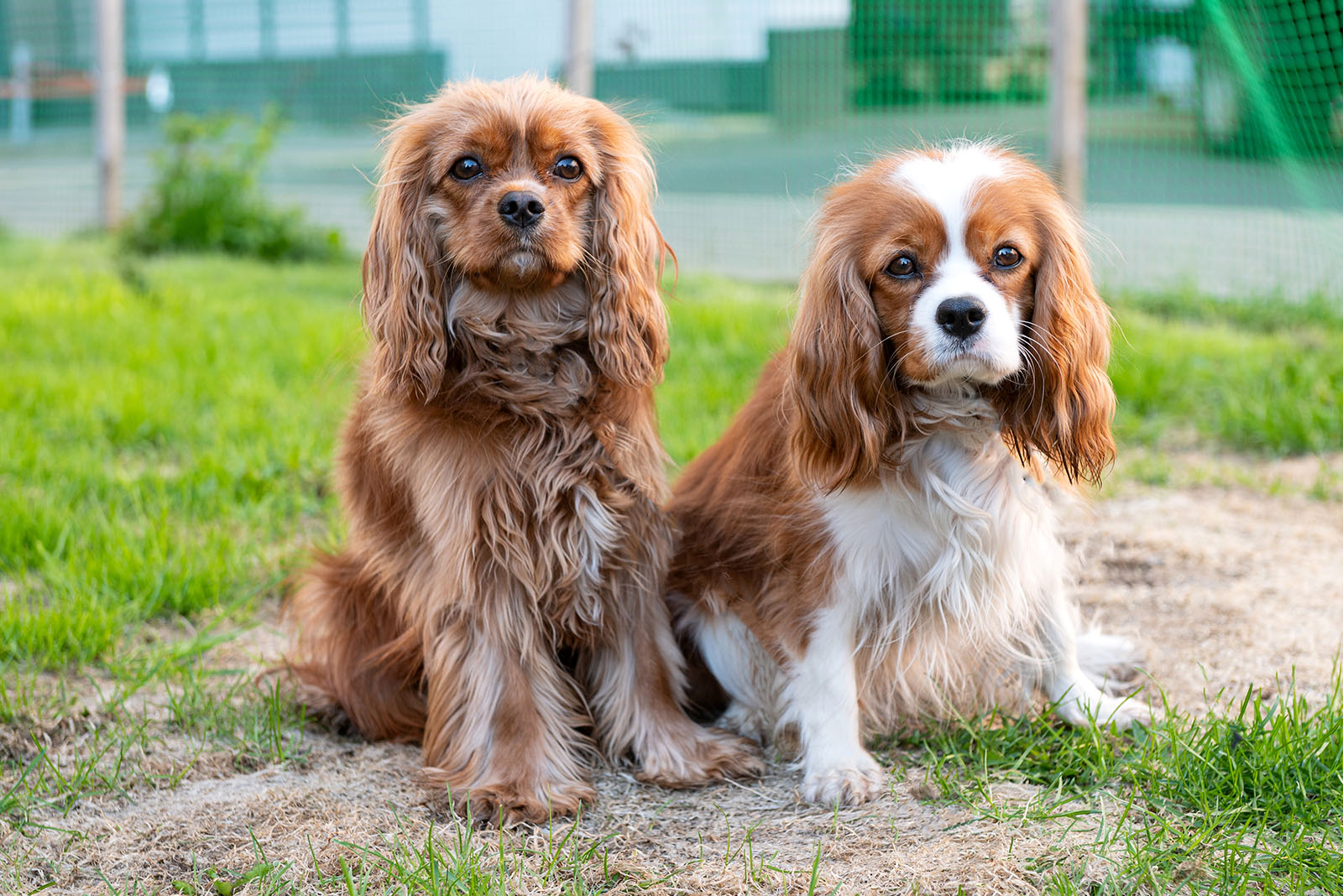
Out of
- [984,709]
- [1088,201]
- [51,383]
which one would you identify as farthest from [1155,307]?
[51,383]

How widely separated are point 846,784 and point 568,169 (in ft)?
5.25

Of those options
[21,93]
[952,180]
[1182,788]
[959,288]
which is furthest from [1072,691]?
[21,93]

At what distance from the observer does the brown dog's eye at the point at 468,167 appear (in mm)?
2910

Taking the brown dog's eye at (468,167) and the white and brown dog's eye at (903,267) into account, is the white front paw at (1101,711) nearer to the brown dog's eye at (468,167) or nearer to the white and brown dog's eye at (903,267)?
the white and brown dog's eye at (903,267)

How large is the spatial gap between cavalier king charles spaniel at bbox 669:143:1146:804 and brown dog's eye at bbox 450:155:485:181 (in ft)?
2.69

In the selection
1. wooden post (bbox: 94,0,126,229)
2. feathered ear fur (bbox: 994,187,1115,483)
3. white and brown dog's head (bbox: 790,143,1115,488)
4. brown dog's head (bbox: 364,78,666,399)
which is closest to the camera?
white and brown dog's head (bbox: 790,143,1115,488)

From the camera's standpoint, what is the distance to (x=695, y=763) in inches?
121

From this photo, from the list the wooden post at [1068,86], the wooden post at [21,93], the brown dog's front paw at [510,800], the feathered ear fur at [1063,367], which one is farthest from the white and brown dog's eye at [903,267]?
the wooden post at [21,93]

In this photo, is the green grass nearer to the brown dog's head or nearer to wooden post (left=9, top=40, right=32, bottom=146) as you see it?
the brown dog's head

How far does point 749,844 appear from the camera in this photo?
256cm

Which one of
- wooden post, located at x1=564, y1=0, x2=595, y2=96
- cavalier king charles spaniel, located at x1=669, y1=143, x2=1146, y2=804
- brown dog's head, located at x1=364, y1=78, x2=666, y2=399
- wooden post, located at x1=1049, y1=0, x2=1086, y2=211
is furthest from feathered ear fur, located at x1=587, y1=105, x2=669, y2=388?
wooden post, located at x1=564, y1=0, x2=595, y2=96

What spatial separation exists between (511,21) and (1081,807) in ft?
26.6

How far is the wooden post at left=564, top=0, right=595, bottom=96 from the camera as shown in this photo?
8344mm

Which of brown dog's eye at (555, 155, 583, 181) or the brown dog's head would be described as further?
brown dog's eye at (555, 155, 583, 181)
